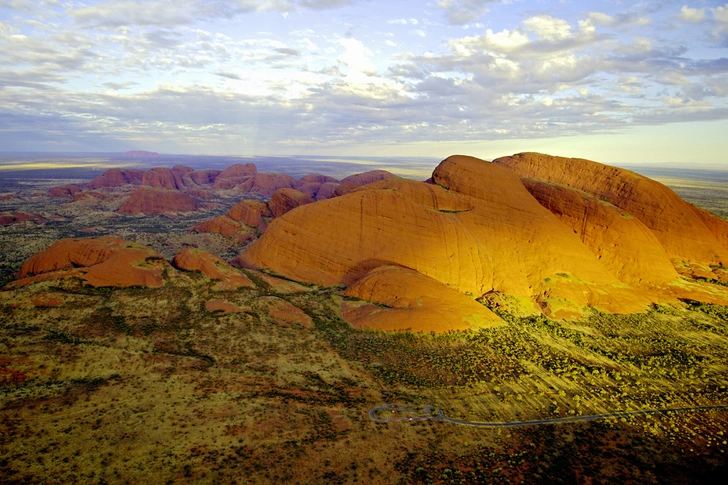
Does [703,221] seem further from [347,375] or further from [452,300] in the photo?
[347,375]

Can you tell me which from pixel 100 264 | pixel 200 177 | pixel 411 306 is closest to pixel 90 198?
pixel 200 177

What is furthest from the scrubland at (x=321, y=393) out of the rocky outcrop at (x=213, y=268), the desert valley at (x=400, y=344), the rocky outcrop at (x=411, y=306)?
the rocky outcrop at (x=213, y=268)

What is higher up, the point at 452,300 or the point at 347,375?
the point at 452,300

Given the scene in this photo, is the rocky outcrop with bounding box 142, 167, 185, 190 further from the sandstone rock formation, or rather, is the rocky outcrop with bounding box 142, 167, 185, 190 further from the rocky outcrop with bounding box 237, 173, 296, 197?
the sandstone rock formation

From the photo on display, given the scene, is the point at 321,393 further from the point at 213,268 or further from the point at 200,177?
the point at 200,177

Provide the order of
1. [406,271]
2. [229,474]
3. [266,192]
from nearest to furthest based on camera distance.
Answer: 1. [229,474]
2. [406,271]
3. [266,192]

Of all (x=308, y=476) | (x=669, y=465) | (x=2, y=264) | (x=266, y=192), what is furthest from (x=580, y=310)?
(x=266, y=192)
